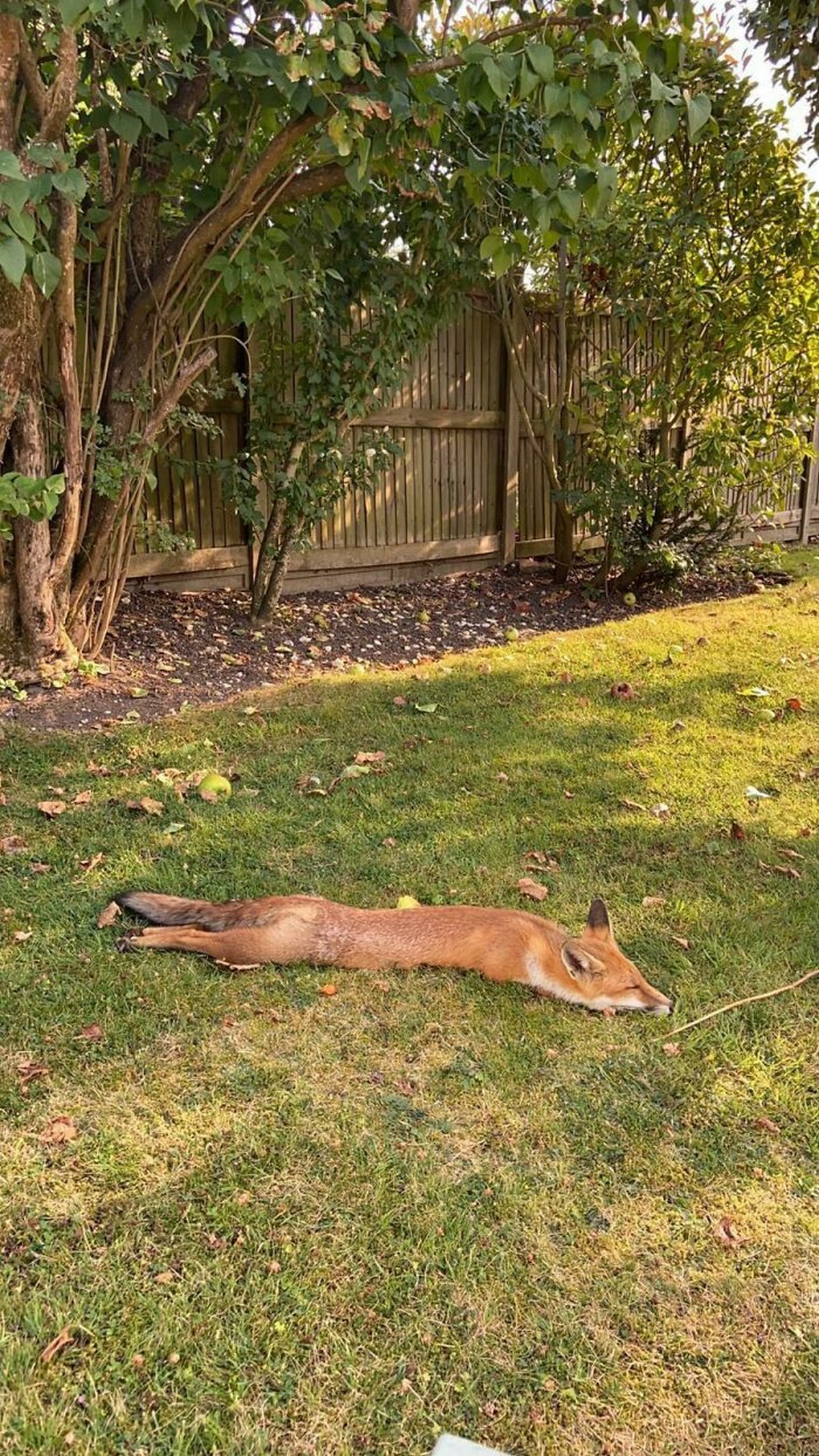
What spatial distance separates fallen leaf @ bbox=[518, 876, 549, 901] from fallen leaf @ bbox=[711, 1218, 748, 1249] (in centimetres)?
133

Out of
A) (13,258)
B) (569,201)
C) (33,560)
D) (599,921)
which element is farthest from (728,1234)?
(33,560)

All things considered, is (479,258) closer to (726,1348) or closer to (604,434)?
(604,434)

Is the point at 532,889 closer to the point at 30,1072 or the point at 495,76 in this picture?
the point at 30,1072

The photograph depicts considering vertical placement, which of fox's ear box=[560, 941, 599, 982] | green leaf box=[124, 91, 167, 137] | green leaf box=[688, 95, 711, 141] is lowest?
fox's ear box=[560, 941, 599, 982]

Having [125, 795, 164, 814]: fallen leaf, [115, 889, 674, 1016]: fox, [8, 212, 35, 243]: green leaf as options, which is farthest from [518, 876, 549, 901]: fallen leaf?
[8, 212, 35, 243]: green leaf

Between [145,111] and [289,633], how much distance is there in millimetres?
3250

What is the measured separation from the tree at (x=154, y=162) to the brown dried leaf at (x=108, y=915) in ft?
5.06

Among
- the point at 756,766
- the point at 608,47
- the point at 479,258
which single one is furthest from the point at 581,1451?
the point at 479,258

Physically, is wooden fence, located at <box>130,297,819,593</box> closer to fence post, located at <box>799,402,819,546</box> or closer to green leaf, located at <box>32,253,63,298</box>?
green leaf, located at <box>32,253,63,298</box>

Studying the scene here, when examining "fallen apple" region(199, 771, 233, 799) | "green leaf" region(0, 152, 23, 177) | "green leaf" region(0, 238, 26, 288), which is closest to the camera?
"green leaf" region(0, 152, 23, 177)

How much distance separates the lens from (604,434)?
7.61 m

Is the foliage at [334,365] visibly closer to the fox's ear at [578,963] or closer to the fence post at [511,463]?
the fence post at [511,463]

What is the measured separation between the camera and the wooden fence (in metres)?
6.38

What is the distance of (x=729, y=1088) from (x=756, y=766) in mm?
2324
